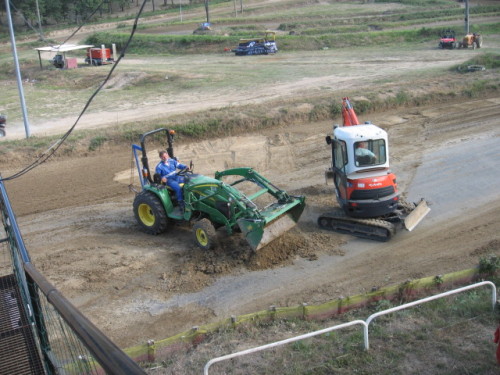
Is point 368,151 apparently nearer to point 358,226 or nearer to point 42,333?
point 358,226

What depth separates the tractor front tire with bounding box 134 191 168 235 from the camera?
13.1m

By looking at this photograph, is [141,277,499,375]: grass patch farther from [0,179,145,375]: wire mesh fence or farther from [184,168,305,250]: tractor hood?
[0,179,145,375]: wire mesh fence

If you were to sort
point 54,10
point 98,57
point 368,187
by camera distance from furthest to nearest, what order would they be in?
point 54,10
point 98,57
point 368,187

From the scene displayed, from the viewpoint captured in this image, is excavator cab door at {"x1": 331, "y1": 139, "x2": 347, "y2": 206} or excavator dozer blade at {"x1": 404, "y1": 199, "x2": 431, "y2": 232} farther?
excavator cab door at {"x1": 331, "y1": 139, "x2": 347, "y2": 206}

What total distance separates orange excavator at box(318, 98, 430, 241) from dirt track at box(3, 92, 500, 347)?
35cm

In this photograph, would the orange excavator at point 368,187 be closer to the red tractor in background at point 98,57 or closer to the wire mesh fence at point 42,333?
the wire mesh fence at point 42,333

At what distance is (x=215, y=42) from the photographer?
172 ft

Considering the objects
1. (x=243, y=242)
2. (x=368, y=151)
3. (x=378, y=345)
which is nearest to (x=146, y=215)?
(x=243, y=242)

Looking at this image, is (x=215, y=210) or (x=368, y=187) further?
(x=368, y=187)

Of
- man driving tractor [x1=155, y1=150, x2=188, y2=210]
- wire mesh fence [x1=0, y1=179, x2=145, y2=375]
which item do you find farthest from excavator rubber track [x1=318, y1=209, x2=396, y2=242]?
wire mesh fence [x1=0, y1=179, x2=145, y2=375]

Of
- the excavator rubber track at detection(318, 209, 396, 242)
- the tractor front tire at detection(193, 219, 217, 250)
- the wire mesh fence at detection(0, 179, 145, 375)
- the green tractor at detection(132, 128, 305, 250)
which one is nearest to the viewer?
the wire mesh fence at detection(0, 179, 145, 375)

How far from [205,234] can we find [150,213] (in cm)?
232

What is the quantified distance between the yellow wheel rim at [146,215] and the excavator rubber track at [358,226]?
4128mm

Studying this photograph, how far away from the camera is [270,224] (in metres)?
11.8
